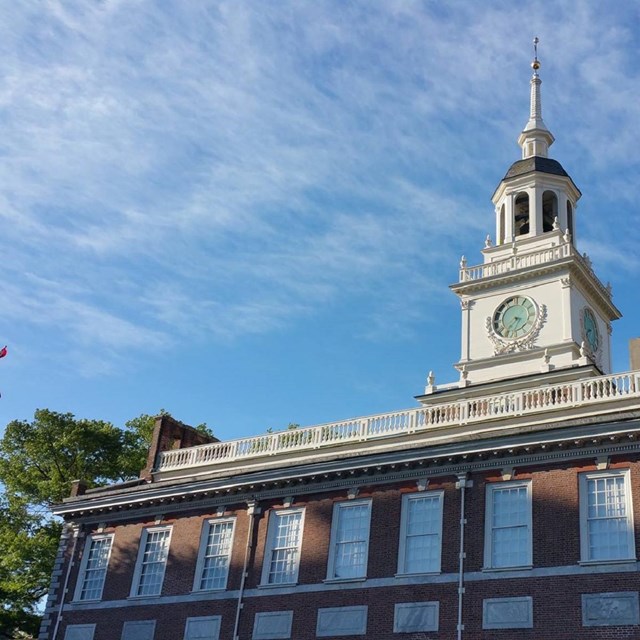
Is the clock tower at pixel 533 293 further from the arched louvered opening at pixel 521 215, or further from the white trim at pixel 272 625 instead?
the white trim at pixel 272 625

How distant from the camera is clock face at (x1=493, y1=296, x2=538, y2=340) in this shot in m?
40.8

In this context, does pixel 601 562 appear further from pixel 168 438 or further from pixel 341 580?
pixel 168 438

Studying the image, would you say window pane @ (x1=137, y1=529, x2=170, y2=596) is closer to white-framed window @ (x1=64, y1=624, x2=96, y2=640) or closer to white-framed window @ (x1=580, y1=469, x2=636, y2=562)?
white-framed window @ (x1=64, y1=624, x2=96, y2=640)

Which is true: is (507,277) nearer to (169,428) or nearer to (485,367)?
(485,367)

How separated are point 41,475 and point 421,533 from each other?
27.5 m

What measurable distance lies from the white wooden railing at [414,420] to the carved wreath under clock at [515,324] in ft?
29.2

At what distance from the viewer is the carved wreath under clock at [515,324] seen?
132 feet

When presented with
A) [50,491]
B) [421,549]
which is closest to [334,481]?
[421,549]

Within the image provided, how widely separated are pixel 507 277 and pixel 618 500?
19.7 meters

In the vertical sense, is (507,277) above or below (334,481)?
above

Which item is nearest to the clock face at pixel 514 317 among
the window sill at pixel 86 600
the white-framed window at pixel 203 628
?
the white-framed window at pixel 203 628

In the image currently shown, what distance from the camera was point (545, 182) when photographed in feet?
151

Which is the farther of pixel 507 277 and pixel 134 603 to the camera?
pixel 507 277

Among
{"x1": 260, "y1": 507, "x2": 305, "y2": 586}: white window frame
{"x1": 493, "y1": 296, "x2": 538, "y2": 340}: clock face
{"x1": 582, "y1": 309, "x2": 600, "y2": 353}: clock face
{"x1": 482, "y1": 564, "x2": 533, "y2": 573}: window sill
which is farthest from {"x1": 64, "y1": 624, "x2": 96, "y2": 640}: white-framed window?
{"x1": 582, "y1": 309, "x2": 600, "y2": 353}: clock face
